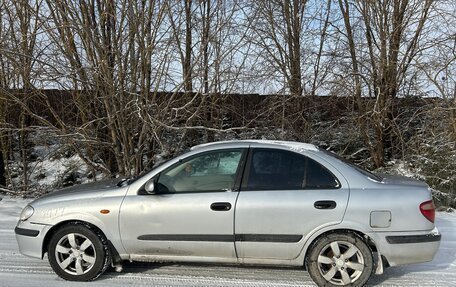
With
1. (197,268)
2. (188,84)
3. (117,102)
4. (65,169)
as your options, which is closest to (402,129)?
(188,84)

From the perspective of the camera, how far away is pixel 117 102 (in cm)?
814

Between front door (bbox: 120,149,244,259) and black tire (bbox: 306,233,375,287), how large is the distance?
822mm

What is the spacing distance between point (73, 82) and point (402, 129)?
8191 millimetres

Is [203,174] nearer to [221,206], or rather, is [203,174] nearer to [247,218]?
[221,206]

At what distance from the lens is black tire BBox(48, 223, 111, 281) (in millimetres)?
4172

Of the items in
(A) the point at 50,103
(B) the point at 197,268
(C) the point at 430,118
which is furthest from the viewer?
(C) the point at 430,118

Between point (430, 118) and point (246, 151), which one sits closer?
point (246, 151)

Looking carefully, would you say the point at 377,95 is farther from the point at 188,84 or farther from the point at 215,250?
the point at 215,250

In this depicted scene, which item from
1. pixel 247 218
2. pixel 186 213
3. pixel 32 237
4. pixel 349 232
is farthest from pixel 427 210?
pixel 32 237

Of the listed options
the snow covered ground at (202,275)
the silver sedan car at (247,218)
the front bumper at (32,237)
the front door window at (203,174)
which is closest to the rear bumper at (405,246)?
the silver sedan car at (247,218)

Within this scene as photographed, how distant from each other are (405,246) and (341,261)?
0.61m

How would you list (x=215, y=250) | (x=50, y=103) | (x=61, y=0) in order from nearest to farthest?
(x=215, y=250), (x=61, y=0), (x=50, y=103)

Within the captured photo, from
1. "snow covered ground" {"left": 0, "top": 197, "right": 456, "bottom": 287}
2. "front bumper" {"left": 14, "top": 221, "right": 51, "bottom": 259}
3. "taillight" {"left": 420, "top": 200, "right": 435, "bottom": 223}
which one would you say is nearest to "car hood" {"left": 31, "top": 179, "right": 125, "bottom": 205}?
"front bumper" {"left": 14, "top": 221, "right": 51, "bottom": 259}

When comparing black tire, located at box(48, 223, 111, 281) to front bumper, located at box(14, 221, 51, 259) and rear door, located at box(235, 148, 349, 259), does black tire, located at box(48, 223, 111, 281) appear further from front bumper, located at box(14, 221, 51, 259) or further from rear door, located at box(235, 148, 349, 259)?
rear door, located at box(235, 148, 349, 259)
